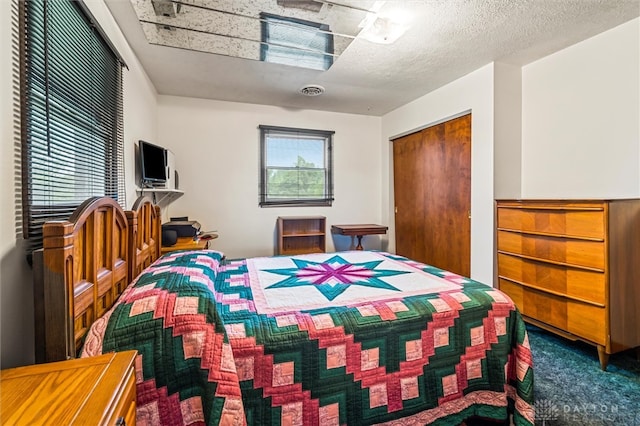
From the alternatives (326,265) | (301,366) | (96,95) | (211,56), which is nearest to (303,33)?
(211,56)

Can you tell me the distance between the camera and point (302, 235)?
4090 millimetres

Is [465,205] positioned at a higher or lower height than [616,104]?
lower

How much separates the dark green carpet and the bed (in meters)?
0.45

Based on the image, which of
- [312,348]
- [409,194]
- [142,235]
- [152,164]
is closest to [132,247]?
[142,235]

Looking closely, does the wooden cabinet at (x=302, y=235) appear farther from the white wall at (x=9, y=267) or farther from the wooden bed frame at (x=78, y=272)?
the white wall at (x=9, y=267)

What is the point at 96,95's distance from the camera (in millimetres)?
1735

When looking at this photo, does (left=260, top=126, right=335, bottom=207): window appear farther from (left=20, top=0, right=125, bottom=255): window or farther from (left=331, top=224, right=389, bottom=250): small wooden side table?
(left=20, top=0, right=125, bottom=255): window

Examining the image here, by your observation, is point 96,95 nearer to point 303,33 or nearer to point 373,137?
point 303,33

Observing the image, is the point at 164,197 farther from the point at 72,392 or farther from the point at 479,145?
the point at 479,145

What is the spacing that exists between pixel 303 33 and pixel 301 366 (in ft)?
7.49

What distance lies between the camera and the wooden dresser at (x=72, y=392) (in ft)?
2.04

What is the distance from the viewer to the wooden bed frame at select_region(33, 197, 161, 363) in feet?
2.79

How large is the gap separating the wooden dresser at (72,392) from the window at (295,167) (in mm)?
3289

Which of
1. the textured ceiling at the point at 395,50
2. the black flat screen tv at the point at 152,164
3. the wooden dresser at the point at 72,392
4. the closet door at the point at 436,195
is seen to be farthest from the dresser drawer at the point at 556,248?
the black flat screen tv at the point at 152,164
